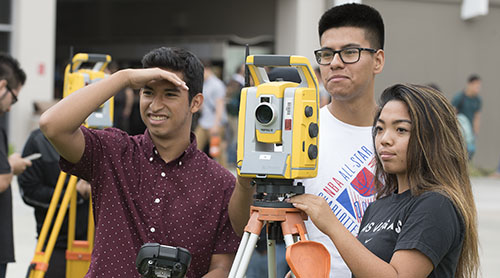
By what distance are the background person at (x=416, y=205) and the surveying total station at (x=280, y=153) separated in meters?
0.07

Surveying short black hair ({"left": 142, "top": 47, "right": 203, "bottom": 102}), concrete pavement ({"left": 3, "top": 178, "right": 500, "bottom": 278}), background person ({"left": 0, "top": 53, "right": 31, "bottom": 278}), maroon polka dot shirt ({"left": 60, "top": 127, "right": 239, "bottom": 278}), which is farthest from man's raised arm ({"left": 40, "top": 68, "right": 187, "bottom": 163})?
concrete pavement ({"left": 3, "top": 178, "right": 500, "bottom": 278})

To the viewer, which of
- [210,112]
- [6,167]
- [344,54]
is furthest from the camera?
[210,112]

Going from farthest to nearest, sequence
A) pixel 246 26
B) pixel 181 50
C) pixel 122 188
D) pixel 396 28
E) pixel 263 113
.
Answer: pixel 246 26, pixel 396 28, pixel 181 50, pixel 122 188, pixel 263 113

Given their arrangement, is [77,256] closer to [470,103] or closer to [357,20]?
[357,20]

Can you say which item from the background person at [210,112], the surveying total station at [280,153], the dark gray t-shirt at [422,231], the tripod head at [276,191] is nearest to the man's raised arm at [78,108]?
the surveying total station at [280,153]

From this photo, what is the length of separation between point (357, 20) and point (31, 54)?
12073mm

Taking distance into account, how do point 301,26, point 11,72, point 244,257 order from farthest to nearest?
1. point 301,26
2. point 11,72
3. point 244,257

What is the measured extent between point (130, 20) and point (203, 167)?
69.1ft

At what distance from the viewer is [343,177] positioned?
3297mm

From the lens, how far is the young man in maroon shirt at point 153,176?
2938mm

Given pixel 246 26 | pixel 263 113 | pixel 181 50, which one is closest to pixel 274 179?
pixel 263 113

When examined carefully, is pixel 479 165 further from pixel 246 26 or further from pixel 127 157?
pixel 127 157

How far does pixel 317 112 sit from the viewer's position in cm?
267

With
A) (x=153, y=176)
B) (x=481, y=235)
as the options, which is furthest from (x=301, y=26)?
(x=153, y=176)
